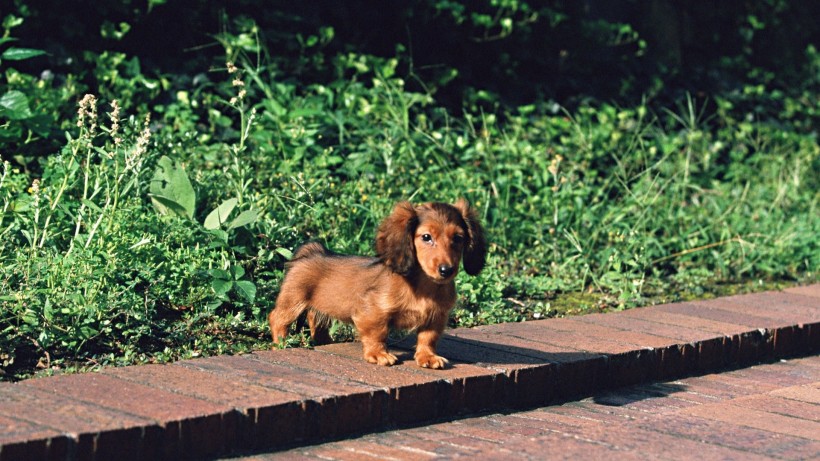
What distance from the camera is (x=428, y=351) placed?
4.45 metres

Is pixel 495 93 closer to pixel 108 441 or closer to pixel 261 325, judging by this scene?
pixel 261 325

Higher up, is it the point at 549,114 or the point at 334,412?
the point at 549,114

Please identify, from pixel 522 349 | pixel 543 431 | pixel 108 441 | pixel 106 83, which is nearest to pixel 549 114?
pixel 106 83

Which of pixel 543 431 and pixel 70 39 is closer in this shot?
pixel 543 431

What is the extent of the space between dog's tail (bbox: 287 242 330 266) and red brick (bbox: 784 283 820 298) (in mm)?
3213

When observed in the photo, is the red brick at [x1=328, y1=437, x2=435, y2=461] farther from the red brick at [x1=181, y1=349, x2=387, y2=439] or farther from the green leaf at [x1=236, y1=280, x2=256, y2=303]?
the green leaf at [x1=236, y1=280, x2=256, y2=303]

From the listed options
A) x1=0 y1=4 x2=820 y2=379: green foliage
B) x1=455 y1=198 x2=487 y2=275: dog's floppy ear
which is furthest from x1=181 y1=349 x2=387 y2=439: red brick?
x1=455 y1=198 x2=487 y2=275: dog's floppy ear

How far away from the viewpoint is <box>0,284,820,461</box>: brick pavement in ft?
11.3

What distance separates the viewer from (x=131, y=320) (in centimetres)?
450

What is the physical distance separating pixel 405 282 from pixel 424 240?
0.59 ft

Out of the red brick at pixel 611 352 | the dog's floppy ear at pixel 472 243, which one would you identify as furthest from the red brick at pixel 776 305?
the dog's floppy ear at pixel 472 243

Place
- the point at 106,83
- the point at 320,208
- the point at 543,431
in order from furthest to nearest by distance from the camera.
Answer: the point at 106,83 → the point at 320,208 → the point at 543,431

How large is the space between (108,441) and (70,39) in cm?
445

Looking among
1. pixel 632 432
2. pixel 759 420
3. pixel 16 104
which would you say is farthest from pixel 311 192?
pixel 759 420
